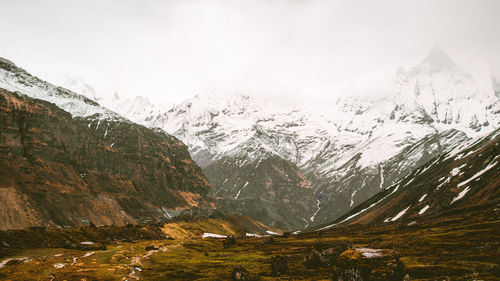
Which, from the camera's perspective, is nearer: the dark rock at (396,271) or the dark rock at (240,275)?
the dark rock at (396,271)

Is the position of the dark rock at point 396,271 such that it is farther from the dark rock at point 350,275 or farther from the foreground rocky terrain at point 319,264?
the dark rock at point 350,275

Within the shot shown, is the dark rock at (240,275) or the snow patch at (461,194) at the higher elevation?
the dark rock at (240,275)

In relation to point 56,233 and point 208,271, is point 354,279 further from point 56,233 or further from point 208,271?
point 56,233

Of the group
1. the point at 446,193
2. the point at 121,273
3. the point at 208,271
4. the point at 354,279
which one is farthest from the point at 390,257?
the point at 446,193

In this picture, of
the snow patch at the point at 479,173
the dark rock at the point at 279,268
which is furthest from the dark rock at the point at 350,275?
the snow patch at the point at 479,173

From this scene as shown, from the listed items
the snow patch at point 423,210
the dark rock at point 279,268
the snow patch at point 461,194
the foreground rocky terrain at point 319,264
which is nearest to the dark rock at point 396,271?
the foreground rocky terrain at point 319,264

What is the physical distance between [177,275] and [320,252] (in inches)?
1093

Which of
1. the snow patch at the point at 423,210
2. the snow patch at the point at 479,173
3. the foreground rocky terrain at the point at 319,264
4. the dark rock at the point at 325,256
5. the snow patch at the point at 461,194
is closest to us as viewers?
the foreground rocky terrain at the point at 319,264

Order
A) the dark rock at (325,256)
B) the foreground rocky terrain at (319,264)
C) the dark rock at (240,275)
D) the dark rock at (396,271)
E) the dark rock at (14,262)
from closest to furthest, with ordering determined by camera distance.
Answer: the dark rock at (396,271), the foreground rocky terrain at (319,264), the dark rock at (240,275), the dark rock at (325,256), the dark rock at (14,262)

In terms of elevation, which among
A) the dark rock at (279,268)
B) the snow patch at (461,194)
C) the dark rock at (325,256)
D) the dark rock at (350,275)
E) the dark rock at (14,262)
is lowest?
the dark rock at (14,262)

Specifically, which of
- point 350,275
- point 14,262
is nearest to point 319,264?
point 350,275

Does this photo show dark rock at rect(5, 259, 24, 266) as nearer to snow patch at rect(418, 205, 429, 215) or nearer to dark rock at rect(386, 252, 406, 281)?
dark rock at rect(386, 252, 406, 281)

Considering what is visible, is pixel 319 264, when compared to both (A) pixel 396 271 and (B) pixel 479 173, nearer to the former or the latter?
(A) pixel 396 271

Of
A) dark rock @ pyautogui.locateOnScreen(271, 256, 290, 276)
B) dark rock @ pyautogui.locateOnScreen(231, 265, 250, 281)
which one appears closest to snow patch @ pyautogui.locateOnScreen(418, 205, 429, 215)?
dark rock @ pyautogui.locateOnScreen(271, 256, 290, 276)
